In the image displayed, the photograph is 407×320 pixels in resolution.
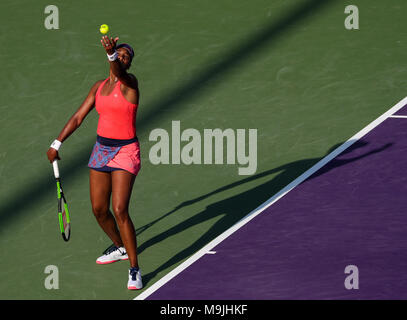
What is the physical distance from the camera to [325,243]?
11180 mm

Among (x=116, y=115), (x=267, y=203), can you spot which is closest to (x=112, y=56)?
(x=116, y=115)

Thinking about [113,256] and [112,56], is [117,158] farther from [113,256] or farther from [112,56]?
[113,256]

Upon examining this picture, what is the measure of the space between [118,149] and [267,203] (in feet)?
8.30

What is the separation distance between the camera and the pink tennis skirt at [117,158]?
10.2m

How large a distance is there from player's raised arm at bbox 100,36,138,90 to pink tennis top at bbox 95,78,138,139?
16 centimetres

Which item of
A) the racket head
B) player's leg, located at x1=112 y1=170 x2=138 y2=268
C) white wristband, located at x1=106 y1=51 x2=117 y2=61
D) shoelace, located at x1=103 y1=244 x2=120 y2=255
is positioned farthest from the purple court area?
white wristband, located at x1=106 y1=51 x2=117 y2=61

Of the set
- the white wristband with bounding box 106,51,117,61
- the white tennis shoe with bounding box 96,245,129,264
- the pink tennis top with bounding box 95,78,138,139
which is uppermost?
the white wristband with bounding box 106,51,117,61

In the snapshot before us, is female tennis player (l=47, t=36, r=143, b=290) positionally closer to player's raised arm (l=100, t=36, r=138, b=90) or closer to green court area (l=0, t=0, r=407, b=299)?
player's raised arm (l=100, t=36, r=138, b=90)

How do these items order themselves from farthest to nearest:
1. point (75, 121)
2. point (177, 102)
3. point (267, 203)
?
1. point (177, 102)
2. point (267, 203)
3. point (75, 121)

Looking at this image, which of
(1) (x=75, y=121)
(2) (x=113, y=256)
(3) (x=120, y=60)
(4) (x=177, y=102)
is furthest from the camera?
(4) (x=177, y=102)

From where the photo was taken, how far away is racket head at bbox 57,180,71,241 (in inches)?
416

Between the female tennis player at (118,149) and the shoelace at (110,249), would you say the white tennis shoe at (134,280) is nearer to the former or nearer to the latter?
the female tennis player at (118,149)

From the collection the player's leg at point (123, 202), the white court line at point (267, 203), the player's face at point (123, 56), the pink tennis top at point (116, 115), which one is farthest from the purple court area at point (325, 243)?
the player's face at point (123, 56)

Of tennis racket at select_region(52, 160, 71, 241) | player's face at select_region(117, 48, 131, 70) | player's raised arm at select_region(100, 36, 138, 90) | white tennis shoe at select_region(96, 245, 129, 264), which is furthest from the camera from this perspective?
white tennis shoe at select_region(96, 245, 129, 264)
